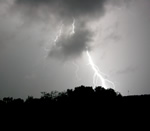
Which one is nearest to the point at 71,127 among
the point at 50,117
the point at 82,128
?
the point at 82,128

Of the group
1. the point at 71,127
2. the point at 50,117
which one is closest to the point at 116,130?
the point at 71,127

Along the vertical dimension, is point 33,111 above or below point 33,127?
above

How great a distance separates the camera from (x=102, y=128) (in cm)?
2084

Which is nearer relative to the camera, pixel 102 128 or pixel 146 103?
pixel 102 128

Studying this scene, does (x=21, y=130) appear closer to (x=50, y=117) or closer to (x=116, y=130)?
(x=50, y=117)

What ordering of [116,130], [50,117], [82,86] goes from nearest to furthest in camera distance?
[116,130] < [50,117] < [82,86]

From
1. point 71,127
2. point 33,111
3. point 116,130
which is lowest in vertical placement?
point 116,130

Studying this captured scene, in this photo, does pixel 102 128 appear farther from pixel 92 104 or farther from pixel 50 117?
pixel 50 117

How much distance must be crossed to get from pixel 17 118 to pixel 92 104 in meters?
11.6

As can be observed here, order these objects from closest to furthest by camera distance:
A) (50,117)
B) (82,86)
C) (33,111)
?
(50,117), (33,111), (82,86)

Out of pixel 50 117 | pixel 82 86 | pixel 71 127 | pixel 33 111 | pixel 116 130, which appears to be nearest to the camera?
pixel 116 130

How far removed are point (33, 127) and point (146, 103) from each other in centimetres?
1681

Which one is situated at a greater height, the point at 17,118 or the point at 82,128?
the point at 17,118

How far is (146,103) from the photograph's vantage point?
24328mm
